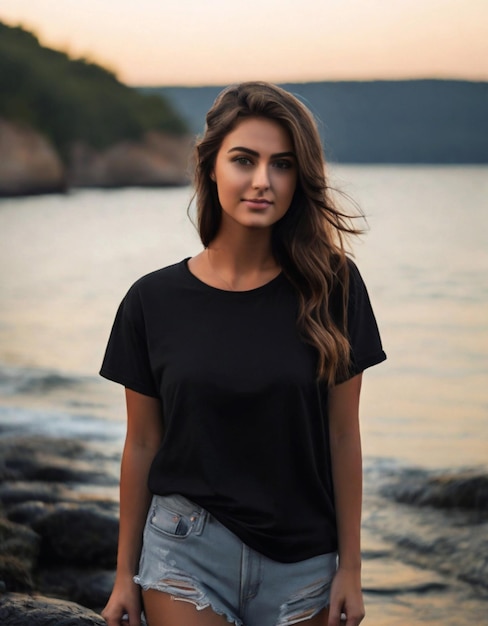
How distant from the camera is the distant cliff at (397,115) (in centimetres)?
765

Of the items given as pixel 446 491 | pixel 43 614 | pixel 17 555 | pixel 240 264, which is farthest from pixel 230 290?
pixel 446 491

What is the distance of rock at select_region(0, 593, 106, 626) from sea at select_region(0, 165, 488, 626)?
2.43 m

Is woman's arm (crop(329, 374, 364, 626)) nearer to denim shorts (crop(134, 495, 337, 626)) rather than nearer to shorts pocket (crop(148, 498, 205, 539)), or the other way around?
denim shorts (crop(134, 495, 337, 626))

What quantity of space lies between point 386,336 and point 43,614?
9.60 metres

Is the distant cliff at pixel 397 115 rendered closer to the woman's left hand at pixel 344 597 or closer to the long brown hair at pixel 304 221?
the long brown hair at pixel 304 221

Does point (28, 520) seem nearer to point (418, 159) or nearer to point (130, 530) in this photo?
point (130, 530)

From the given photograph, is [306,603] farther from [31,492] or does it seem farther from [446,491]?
[446,491]

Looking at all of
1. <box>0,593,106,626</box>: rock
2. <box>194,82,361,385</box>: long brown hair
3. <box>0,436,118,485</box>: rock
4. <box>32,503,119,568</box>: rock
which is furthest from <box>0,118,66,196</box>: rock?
<box>194,82,361,385</box>: long brown hair

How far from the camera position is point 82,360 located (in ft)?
36.3

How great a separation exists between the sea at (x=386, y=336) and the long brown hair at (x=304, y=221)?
8.47 feet

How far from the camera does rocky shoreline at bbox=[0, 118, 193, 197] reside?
9.63 m

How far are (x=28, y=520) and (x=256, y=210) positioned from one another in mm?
2929

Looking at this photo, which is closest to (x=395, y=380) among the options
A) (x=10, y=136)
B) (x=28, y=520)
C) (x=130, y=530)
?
(x=10, y=136)

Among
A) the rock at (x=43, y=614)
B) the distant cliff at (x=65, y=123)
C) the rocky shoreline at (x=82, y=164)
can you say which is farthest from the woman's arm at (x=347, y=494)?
the distant cliff at (x=65, y=123)
